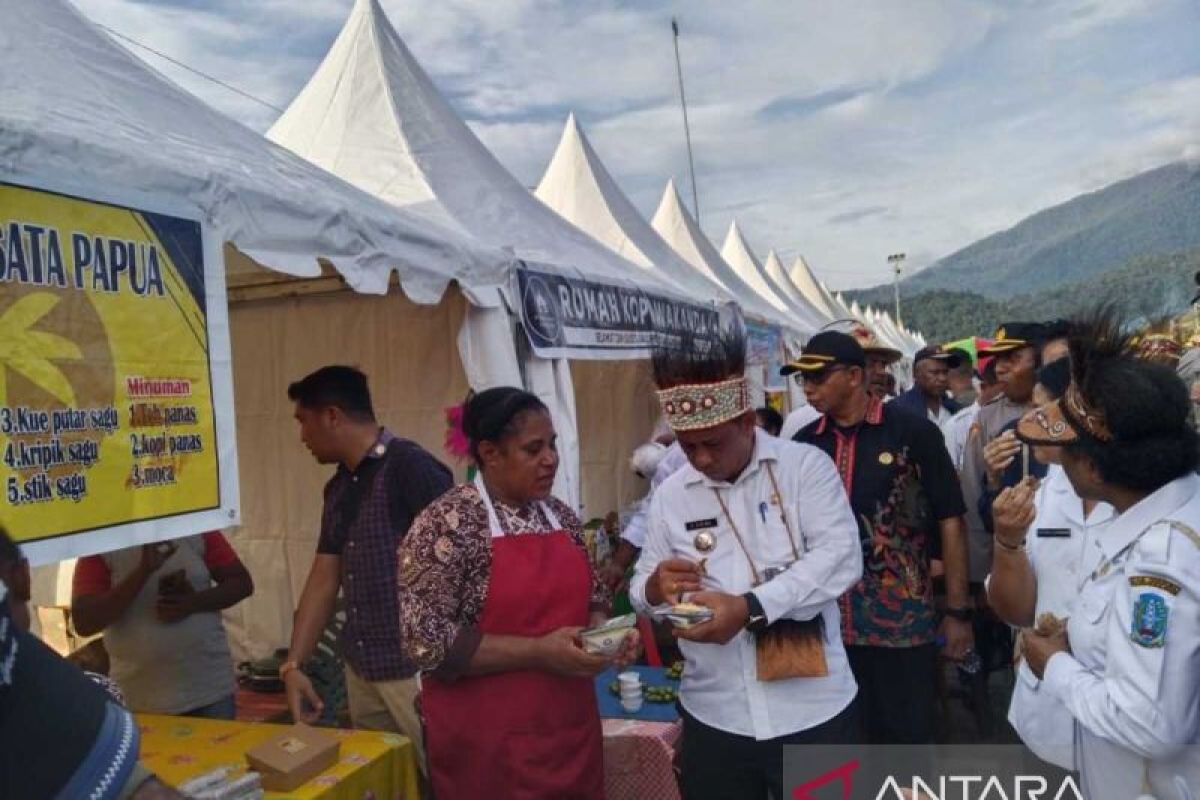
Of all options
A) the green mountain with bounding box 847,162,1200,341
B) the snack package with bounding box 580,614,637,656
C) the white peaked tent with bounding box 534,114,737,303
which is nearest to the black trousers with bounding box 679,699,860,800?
the snack package with bounding box 580,614,637,656

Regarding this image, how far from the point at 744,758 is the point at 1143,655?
998mm

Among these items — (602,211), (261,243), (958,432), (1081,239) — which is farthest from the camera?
(1081,239)

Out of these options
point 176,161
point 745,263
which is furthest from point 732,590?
point 745,263

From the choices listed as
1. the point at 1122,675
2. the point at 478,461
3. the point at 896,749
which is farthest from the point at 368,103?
the point at 1122,675

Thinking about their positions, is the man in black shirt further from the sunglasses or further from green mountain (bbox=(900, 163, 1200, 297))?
green mountain (bbox=(900, 163, 1200, 297))

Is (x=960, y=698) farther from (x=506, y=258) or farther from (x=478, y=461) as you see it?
(x=478, y=461)

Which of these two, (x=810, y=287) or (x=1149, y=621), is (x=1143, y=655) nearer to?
(x=1149, y=621)

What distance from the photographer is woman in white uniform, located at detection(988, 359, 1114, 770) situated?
1795mm

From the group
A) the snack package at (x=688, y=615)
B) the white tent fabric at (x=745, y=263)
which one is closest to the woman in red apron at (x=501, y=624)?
the snack package at (x=688, y=615)

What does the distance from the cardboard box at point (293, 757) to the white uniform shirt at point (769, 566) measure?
90 cm

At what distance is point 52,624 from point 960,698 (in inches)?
201

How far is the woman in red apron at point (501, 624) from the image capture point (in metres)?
1.92

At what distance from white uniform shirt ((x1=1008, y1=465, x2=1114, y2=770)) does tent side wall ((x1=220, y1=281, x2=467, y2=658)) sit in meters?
3.18

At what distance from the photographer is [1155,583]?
4.55ft
